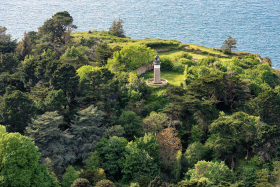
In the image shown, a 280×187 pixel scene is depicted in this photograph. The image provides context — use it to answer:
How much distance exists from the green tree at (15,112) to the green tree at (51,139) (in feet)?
7.58

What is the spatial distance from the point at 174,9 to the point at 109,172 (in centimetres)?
13404

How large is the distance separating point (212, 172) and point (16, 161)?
2544cm

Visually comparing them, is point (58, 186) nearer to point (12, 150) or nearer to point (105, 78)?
point (12, 150)

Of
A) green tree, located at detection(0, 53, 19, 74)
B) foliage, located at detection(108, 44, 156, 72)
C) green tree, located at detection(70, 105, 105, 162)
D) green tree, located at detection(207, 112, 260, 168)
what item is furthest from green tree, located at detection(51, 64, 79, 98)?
green tree, located at detection(207, 112, 260, 168)

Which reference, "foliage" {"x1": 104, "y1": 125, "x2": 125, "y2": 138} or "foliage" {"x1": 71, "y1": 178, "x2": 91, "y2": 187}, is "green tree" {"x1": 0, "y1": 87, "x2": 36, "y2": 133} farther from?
"foliage" {"x1": 71, "y1": 178, "x2": 91, "y2": 187}

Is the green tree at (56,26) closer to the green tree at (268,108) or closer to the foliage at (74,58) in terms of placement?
the foliage at (74,58)

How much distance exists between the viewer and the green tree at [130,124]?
52141 millimetres

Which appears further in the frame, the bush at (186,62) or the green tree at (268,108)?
the bush at (186,62)

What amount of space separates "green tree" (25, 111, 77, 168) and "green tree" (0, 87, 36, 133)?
2310 mm

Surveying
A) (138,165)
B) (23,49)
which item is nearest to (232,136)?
(138,165)

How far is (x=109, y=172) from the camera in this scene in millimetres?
46781

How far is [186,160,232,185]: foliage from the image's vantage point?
4272 centimetres

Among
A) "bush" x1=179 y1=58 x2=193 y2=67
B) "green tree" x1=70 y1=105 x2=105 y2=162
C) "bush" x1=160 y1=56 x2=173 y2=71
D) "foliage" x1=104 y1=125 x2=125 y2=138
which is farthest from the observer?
"bush" x1=179 y1=58 x2=193 y2=67

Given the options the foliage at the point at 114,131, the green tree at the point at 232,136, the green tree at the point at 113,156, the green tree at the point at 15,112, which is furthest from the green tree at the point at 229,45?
the green tree at the point at 15,112
